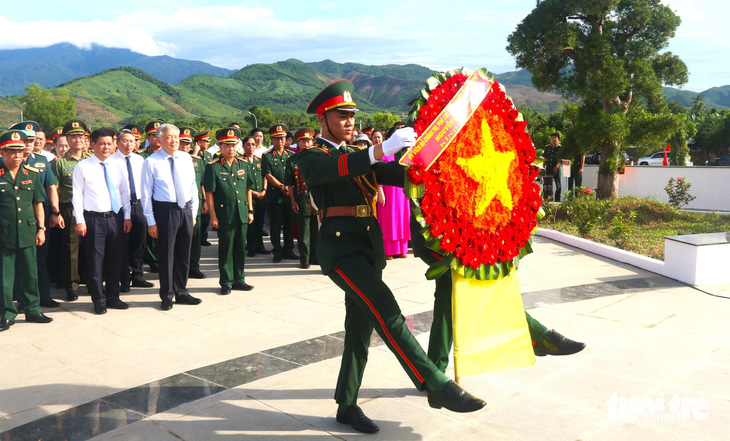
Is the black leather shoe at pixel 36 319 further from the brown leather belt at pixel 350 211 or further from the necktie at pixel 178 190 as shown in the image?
the brown leather belt at pixel 350 211

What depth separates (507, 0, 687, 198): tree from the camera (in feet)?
43.9

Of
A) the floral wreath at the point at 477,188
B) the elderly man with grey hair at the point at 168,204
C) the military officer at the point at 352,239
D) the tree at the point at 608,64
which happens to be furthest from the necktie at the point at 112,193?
the tree at the point at 608,64

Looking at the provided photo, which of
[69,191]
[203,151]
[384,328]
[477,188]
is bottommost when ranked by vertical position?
[384,328]

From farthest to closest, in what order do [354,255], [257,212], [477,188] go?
[257,212] < [354,255] < [477,188]

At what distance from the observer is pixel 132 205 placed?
8.00 meters

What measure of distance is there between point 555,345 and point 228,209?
4565 mm

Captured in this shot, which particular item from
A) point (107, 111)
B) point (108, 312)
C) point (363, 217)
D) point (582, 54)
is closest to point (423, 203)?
point (363, 217)

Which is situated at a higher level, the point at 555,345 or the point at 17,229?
the point at 17,229

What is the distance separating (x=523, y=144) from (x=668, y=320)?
3024mm

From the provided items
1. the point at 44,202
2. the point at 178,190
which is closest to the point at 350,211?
the point at 178,190

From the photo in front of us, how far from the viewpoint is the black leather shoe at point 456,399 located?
3150mm

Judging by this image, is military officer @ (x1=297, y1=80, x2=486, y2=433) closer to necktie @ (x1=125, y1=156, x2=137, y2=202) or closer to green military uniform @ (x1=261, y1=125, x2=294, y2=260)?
necktie @ (x1=125, y1=156, x2=137, y2=202)

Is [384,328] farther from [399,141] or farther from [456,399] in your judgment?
[399,141]

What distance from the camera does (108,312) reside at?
21.6 feet
